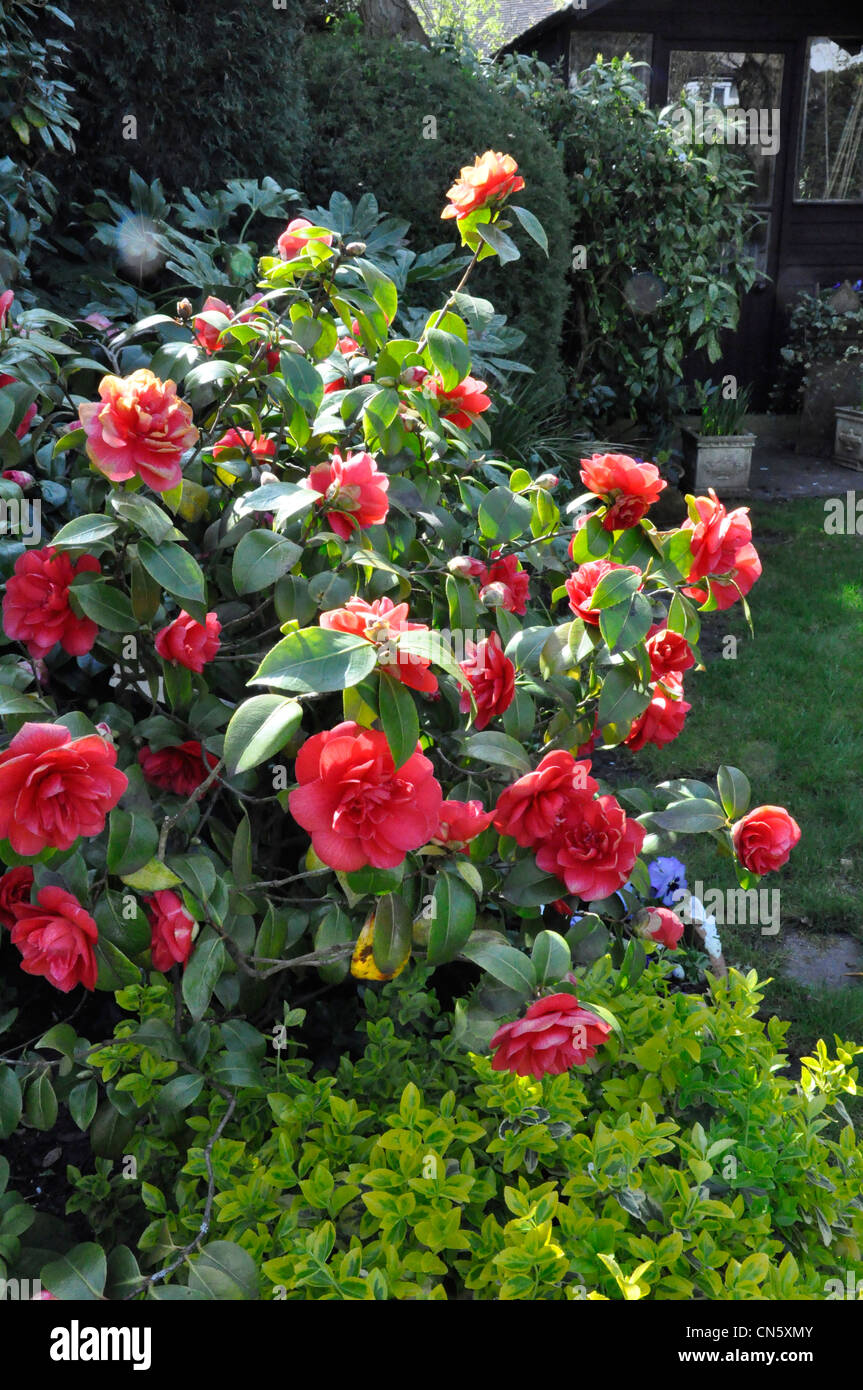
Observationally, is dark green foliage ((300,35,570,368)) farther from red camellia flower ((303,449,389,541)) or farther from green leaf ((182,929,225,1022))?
green leaf ((182,929,225,1022))

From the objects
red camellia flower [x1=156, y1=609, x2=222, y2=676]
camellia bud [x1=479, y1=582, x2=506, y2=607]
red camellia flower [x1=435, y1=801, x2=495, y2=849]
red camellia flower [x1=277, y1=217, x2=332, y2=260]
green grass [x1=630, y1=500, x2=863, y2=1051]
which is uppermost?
red camellia flower [x1=277, y1=217, x2=332, y2=260]

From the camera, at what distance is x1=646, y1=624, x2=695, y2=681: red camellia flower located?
1.66 meters

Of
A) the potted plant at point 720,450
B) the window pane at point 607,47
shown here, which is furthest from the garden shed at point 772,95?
the potted plant at point 720,450

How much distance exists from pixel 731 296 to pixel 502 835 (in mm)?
5627

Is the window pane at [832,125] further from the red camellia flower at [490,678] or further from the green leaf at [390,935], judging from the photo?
the green leaf at [390,935]

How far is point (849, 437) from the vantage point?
7.75 metres

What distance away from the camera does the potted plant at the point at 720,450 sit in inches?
267

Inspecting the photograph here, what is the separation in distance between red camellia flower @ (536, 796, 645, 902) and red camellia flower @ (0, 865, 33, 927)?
25.8 inches

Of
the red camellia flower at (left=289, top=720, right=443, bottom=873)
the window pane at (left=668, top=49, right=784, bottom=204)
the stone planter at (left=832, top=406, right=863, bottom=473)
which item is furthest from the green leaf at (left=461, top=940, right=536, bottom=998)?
the window pane at (left=668, top=49, right=784, bottom=204)

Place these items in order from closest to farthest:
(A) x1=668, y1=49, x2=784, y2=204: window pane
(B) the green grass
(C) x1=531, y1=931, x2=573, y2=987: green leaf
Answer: (C) x1=531, y1=931, x2=573, y2=987: green leaf, (B) the green grass, (A) x1=668, y1=49, x2=784, y2=204: window pane

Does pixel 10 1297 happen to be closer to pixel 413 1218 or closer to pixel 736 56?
pixel 413 1218

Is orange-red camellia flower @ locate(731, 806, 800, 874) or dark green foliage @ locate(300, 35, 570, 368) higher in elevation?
dark green foliage @ locate(300, 35, 570, 368)

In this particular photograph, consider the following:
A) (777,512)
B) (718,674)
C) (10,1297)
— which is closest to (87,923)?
(10,1297)

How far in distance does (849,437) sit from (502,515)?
22.2 ft
